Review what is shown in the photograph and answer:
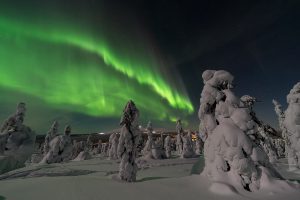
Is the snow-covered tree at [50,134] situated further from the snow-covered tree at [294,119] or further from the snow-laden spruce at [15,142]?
the snow-covered tree at [294,119]

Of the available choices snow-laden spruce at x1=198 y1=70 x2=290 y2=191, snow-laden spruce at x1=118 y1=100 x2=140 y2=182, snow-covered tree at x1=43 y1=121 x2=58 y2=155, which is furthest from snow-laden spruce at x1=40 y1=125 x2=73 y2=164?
snow-laden spruce at x1=198 y1=70 x2=290 y2=191

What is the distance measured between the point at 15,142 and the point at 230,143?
16.6 metres

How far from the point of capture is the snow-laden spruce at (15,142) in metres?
15.6

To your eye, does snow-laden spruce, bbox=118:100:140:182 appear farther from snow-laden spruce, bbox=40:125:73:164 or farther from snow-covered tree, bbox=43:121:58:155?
snow-covered tree, bbox=43:121:58:155

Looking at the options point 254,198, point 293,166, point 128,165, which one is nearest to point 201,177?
point 254,198

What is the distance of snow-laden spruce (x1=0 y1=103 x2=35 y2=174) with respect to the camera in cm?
1559

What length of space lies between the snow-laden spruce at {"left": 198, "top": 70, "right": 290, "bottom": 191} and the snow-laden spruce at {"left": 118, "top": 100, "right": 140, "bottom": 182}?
18.7 ft

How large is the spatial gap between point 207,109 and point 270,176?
11.6ft

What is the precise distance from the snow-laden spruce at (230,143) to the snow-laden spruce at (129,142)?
225 inches

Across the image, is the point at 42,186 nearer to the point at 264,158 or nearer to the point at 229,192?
the point at 229,192

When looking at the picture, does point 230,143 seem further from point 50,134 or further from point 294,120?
point 50,134

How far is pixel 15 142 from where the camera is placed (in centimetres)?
1709

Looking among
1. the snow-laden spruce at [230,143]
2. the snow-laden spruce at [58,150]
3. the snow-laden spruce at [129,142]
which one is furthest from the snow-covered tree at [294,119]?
the snow-laden spruce at [58,150]

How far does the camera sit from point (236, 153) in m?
7.72
